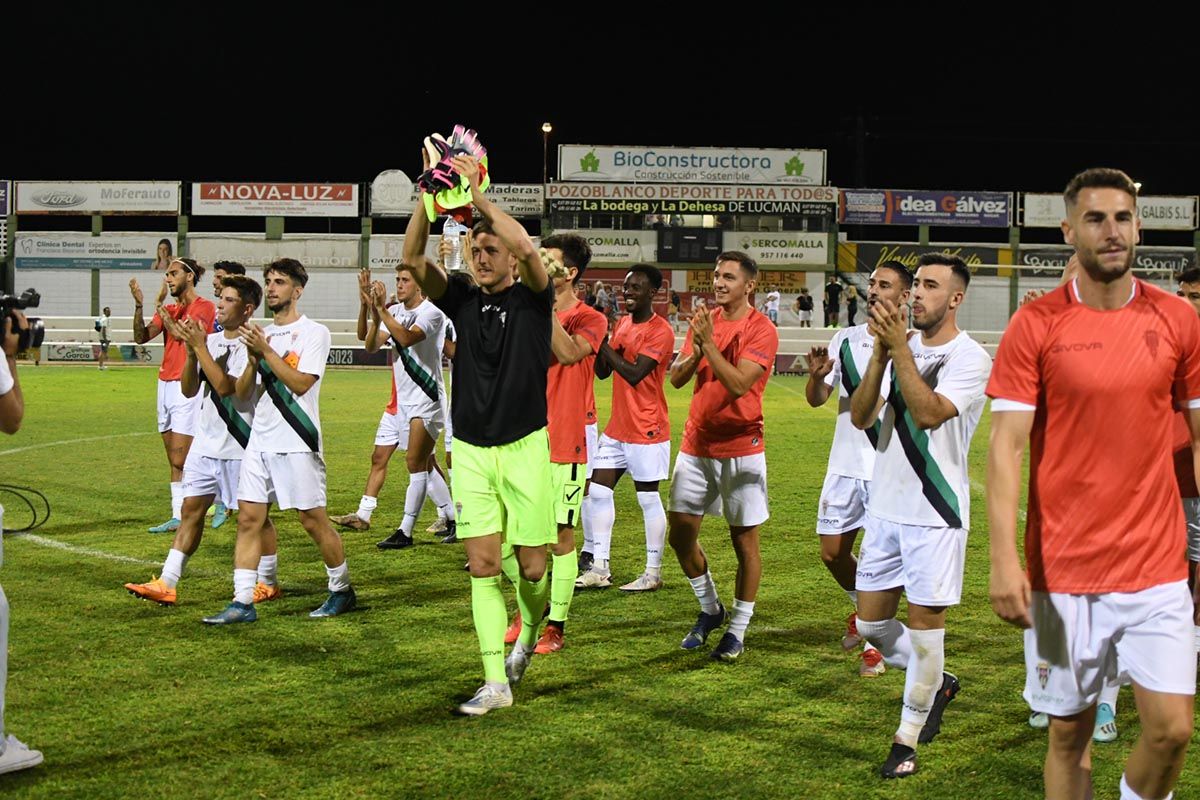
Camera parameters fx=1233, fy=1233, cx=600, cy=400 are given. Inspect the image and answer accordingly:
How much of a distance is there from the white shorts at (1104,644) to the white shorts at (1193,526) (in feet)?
10.1

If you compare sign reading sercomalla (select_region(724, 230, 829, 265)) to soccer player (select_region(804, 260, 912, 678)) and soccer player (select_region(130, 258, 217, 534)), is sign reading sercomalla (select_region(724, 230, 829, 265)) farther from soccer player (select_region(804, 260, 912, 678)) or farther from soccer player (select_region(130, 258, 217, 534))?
soccer player (select_region(804, 260, 912, 678))

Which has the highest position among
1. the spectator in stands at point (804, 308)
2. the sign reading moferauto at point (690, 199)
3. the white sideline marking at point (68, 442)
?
the sign reading moferauto at point (690, 199)

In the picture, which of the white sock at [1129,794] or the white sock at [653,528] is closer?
the white sock at [1129,794]

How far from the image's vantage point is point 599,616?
8031 millimetres

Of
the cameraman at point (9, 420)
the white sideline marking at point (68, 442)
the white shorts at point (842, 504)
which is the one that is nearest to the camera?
the cameraman at point (9, 420)

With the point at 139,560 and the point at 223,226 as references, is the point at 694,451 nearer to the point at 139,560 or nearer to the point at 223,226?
the point at 139,560

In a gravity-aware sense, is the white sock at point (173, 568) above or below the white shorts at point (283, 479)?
below

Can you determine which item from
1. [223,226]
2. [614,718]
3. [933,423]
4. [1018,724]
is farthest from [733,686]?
[223,226]

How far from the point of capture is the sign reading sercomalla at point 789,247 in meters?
51.9

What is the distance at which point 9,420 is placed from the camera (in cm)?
488

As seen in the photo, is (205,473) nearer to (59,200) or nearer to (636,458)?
(636,458)

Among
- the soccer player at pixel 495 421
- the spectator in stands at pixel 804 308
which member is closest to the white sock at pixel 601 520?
the soccer player at pixel 495 421

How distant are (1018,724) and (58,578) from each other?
6585 millimetres

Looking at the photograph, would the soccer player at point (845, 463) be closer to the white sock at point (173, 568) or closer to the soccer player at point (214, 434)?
the soccer player at point (214, 434)
